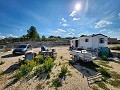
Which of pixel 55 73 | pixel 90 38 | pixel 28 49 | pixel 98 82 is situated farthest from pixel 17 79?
pixel 90 38

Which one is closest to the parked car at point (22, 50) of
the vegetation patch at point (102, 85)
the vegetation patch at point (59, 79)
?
the vegetation patch at point (59, 79)

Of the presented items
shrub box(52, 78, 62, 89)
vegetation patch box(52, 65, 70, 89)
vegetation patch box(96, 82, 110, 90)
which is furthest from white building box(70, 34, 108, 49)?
shrub box(52, 78, 62, 89)

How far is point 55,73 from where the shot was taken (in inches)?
325

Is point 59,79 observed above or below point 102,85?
above

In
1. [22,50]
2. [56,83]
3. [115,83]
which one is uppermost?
[22,50]

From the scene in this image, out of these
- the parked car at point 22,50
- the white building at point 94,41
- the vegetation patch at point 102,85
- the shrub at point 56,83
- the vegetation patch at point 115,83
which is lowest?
the vegetation patch at point 115,83

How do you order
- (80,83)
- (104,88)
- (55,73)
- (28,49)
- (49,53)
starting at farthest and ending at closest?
(28,49) → (49,53) → (55,73) → (80,83) → (104,88)

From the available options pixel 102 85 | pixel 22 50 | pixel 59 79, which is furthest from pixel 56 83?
pixel 22 50

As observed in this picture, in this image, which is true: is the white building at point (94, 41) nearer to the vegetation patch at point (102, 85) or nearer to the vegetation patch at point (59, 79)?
the vegetation patch at point (59, 79)

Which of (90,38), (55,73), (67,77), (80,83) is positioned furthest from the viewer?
(90,38)

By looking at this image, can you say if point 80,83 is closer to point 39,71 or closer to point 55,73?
point 55,73

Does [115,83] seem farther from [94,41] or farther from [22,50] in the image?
[94,41]

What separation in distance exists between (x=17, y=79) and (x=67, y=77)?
344cm

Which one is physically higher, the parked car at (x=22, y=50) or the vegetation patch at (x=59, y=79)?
the parked car at (x=22, y=50)
